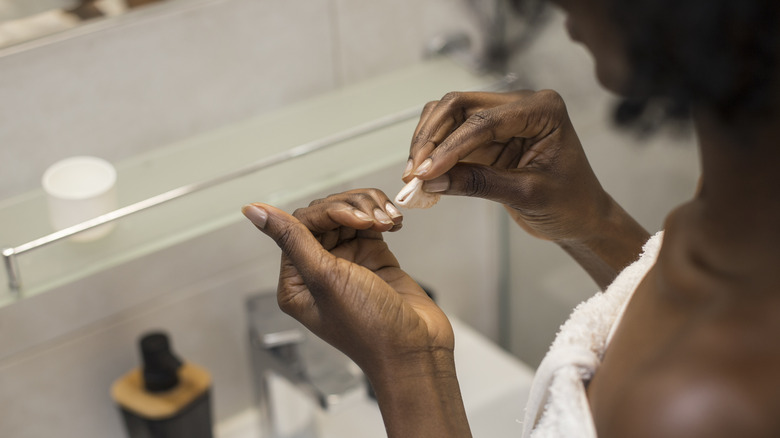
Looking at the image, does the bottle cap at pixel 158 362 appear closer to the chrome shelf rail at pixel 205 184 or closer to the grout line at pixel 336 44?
the chrome shelf rail at pixel 205 184

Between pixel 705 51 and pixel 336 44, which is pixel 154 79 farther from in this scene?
pixel 705 51

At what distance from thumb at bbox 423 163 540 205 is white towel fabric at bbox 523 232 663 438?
8cm

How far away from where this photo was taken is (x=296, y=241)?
18.5 inches

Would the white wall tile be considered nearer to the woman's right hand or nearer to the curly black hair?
the woman's right hand

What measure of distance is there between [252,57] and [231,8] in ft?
0.19

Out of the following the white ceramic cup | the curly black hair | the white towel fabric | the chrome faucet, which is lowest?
the chrome faucet

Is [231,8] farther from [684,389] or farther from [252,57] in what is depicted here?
[684,389]

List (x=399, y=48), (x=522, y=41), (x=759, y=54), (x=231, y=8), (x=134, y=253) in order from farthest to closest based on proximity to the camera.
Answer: (x=399, y=48) < (x=231, y=8) < (x=134, y=253) < (x=522, y=41) < (x=759, y=54)

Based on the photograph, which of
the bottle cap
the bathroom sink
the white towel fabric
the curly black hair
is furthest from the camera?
the bathroom sink

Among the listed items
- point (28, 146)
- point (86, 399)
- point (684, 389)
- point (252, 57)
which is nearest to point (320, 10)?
point (252, 57)

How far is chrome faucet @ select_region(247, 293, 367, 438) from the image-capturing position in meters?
0.87

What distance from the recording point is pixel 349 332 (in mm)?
461

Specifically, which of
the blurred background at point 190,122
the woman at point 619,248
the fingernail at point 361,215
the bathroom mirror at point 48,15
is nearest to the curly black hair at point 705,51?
the woman at point 619,248

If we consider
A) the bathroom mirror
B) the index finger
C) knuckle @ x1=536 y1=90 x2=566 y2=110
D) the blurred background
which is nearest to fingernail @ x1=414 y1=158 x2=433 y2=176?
the index finger
